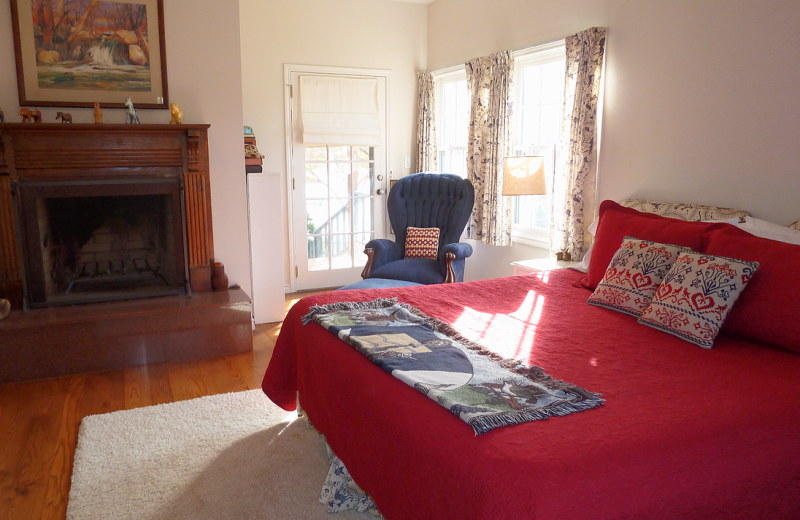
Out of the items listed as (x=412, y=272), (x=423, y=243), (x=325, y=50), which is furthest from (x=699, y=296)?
(x=325, y=50)

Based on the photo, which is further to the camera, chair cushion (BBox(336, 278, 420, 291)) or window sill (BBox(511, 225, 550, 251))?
window sill (BBox(511, 225, 550, 251))

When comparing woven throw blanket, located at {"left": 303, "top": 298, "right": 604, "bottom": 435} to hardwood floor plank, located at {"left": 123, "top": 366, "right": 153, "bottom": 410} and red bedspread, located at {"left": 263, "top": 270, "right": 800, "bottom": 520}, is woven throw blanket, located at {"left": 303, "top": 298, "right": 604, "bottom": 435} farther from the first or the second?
hardwood floor plank, located at {"left": 123, "top": 366, "right": 153, "bottom": 410}

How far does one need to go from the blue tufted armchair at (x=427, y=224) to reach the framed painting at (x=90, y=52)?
6.06 ft

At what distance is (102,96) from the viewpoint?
3.70 meters

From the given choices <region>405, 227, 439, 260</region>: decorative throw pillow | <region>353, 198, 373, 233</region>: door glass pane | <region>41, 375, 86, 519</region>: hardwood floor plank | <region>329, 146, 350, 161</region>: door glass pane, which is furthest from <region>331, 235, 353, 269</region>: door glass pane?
<region>41, 375, 86, 519</region>: hardwood floor plank

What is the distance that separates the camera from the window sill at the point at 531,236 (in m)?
4.50

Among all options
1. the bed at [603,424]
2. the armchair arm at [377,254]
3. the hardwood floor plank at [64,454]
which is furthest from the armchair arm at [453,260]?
the hardwood floor plank at [64,454]

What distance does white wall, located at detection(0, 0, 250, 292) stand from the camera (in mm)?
3796

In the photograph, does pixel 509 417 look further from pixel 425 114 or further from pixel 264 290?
pixel 425 114

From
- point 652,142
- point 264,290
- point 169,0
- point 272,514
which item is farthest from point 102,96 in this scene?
point 652,142

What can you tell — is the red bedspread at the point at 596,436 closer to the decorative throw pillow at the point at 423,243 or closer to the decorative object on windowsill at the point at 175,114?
the decorative object on windowsill at the point at 175,114

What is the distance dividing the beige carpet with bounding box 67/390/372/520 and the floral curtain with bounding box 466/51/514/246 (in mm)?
2497

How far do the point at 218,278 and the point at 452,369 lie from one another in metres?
2.61

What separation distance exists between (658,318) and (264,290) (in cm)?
301
